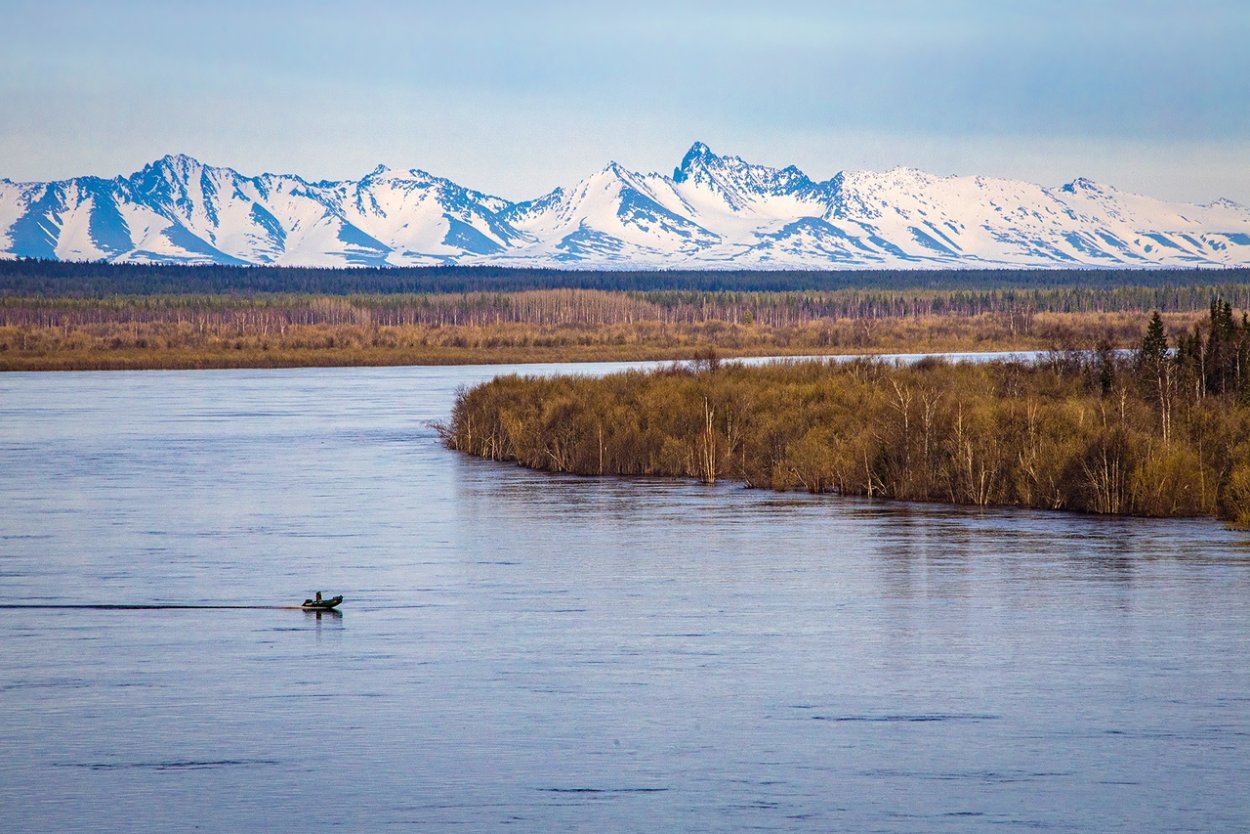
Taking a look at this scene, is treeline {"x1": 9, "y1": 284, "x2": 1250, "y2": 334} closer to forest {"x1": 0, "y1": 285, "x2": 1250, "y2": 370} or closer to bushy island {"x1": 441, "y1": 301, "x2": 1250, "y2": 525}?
forest {"x1": 0, "y1": 285, "x2": 1250, "y2": 370}

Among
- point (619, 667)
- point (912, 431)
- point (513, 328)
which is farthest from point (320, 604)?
point (513, 328)

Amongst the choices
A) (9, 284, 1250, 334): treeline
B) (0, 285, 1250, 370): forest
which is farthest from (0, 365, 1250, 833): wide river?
(9, 284, 1250, 334): treeline

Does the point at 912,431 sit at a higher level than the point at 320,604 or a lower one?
higher

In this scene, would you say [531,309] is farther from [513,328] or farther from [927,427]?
[927,427]

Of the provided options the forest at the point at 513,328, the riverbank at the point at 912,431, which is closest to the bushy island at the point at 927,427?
the riverbank at the point at 912,431

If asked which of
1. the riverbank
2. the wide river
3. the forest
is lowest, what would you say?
the wide river

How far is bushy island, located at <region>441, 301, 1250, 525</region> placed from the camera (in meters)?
30.3

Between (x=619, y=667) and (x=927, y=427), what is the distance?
49.5ft

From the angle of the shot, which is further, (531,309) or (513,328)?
(531,309)

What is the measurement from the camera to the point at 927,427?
107 ft

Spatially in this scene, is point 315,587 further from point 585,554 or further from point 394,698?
point 394,698

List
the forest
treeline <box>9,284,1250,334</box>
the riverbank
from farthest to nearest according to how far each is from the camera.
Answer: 1. treeline <box>9,284,1250,334</box>
2. the forest
3. the riverbank

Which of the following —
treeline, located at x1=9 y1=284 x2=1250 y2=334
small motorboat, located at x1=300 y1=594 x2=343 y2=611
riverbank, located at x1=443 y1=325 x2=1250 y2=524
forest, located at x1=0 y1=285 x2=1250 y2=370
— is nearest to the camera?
small motorboat, located at x1=300 y1=594 x2=343 y2=611

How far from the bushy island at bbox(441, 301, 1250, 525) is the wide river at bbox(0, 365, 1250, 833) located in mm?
1075
